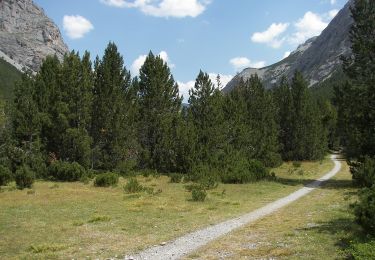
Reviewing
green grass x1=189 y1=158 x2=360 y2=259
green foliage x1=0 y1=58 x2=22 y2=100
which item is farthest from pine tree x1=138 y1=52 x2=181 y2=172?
green foliage x1=0 y1=58 x2=22 y2=100

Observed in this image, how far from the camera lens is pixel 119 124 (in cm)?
3862

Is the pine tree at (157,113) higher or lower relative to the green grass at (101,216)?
higher

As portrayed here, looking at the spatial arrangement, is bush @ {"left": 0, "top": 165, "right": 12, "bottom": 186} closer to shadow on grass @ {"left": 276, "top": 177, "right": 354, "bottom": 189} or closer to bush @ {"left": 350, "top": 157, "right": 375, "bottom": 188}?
shadow on grass @ {"left": 276, "top": 177, "right": 354, "bottom": 189}

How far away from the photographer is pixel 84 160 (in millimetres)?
36406

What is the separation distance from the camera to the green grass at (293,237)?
10.6 metres

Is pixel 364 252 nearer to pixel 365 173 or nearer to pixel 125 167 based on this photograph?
pixel 365 173

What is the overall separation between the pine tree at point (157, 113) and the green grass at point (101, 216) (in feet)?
40.6

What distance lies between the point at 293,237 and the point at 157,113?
3077cm

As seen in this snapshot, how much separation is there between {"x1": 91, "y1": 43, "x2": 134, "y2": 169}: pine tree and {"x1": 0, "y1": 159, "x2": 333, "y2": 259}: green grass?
32.7ft

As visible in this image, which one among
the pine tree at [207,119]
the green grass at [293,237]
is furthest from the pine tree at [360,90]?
the green grass at [293,237]

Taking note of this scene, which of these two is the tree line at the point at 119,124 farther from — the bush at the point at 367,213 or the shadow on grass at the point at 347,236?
the bush at the point at 367,213

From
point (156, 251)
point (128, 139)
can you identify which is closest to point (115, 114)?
point (128, 139)

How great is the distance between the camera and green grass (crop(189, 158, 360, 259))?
10.6 m

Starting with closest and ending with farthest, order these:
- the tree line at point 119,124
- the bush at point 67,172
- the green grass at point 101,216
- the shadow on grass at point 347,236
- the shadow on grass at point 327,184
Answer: the shadow on grass at point 347,236 < the green grass at point 101,216 < the shadow on grass at point 327,184 < the bush at point 67,172 < the tree line at point 119,124
